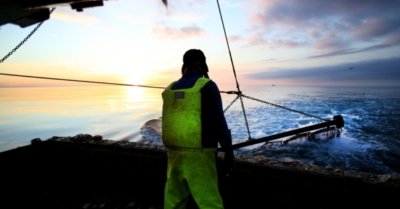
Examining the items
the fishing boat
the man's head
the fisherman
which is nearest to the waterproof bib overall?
the fisherman

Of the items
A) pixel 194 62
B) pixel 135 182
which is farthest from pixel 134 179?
pixel 194 62

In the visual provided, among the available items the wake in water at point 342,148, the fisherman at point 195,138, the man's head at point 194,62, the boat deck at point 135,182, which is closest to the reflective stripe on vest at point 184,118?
the fisherman at point 195,138

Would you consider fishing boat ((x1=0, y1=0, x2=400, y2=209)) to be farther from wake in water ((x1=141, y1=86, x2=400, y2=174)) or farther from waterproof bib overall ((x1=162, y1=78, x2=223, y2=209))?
wake in water ((x1=141, y1=86, x2=400, y2=174))

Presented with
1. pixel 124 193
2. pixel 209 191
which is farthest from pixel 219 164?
pixel 209 191

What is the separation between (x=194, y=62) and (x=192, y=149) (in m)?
0.87

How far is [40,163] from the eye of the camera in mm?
5617

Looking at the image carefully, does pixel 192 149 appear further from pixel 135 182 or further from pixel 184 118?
pixel 135 182

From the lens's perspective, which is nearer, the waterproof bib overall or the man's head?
the waterproof bib overall

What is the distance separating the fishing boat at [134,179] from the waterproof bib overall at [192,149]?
2.08ft

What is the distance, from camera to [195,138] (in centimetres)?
213

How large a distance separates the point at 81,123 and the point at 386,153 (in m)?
37.8

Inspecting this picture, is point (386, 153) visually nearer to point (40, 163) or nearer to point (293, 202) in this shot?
point (293, 202)

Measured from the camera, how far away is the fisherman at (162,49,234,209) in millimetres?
2150

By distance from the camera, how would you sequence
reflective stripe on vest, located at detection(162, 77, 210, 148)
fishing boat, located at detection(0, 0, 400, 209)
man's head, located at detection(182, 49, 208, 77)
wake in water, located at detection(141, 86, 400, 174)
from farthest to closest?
1. wake in water, located at detection(141, 86, 400, 174)
2. fishing boat, located at detection(0, 0, 400, 209)
3. man's head, located at detection(182, 49, 208, 77)
4. reflective stripe on vest, located at detection(162, 77, 210, 148)
